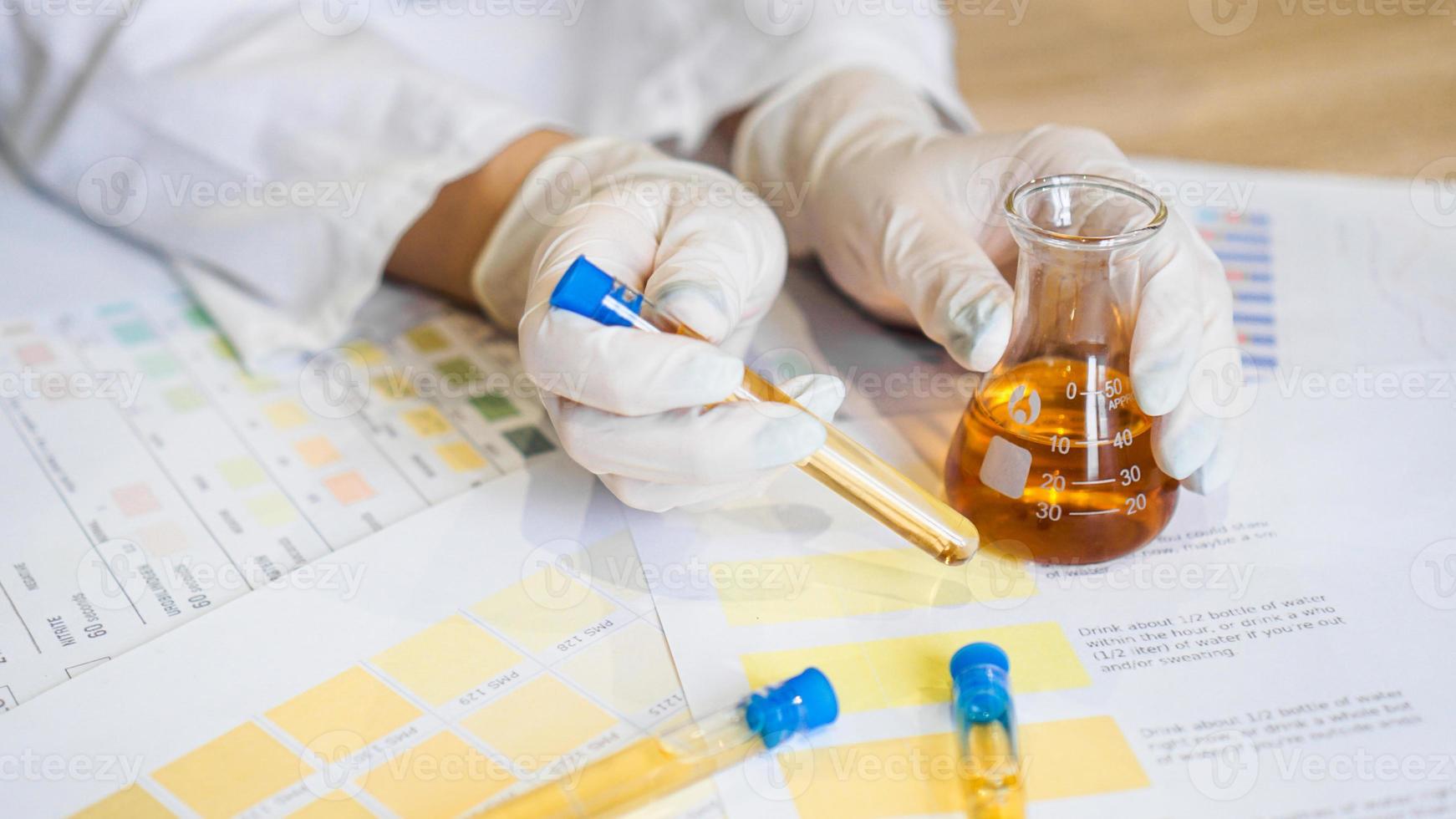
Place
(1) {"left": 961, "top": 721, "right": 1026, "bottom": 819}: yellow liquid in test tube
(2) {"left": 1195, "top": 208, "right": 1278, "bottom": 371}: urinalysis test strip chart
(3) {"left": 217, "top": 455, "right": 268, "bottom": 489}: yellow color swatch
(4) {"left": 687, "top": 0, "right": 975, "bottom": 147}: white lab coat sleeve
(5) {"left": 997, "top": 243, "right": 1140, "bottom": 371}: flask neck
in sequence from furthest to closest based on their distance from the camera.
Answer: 1. (4) {"left": 687, "top": 0, "right": 975, "bottom": 147}: white lab coat sleeve
2. (2) {"left": 1195, "top": 208, "right": 1278, "bottom": 371}: urinalysis test strip chart
3. (3) {"left": 217, "top": 455, "right": 268, "bottom": 489}: yellow color swatch
4. (5) {"left": 997, "top": 243, "right": 1140, "bottom": 371}: flask neck
5. (1) {"left": 961, "top": 721, "right": 1026, "bottom": 819}: yellow liquid in test tube

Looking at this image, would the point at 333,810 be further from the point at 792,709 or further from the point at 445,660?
the point at 792,709

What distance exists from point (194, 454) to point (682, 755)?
445 mm

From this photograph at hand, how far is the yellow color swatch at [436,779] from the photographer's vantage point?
0.52 metres

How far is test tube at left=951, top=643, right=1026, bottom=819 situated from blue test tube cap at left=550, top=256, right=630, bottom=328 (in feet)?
0.88

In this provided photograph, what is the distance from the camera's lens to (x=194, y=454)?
2.52ft

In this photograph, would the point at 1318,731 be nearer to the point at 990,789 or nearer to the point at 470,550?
the point at 990,789

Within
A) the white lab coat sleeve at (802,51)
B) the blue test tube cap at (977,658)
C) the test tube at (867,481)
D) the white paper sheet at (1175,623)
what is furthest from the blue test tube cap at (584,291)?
the white lab coat sleeve at (802,51)

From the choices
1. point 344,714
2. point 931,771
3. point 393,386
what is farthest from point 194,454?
point 931,771

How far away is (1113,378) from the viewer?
2.07 ft

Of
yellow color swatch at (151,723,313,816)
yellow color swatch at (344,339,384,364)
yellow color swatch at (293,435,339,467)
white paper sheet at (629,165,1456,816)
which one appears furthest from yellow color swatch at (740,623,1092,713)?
yellow color swatch at (344,339,384,364)

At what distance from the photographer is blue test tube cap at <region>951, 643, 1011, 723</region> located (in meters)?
0.53

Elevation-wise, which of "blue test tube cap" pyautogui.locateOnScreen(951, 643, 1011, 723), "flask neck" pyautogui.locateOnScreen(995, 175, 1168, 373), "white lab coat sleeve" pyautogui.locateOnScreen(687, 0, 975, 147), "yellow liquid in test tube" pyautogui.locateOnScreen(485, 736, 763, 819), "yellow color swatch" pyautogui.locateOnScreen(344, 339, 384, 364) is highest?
"white lab coat sleeve" pyautogui.locateOnScreen(687, 0, 975, 147)

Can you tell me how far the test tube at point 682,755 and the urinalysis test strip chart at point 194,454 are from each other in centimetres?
26

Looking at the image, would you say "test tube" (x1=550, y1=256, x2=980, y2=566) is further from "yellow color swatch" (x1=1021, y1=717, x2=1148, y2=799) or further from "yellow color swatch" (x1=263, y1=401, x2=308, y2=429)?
"yellow color swatch" (x1=263, y1=401, x2=308, y2=429)
